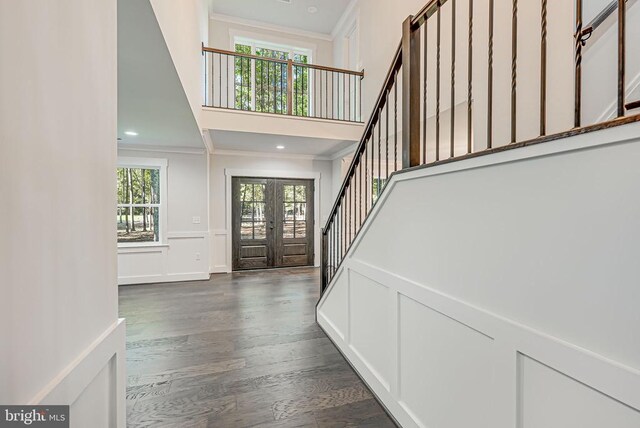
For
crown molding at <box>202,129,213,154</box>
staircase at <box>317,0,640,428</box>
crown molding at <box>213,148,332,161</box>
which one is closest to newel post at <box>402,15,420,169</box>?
staircase at <box>317,0,640,428</box>

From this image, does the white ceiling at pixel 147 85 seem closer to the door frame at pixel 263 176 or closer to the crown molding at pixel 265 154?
the crown molding at pixel 265 154

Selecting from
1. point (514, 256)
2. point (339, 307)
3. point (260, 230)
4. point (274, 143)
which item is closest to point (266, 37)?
point (274, 143)

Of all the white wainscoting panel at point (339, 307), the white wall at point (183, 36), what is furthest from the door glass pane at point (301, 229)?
the white wainscoting panel at point (339, 307)

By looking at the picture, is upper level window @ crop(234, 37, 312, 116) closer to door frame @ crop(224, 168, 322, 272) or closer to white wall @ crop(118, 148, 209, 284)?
door frame @ crop(224, 168, 322, 272)

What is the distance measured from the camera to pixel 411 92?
1.75m

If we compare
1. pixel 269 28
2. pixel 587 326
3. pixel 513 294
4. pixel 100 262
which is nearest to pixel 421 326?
pixel 513 294

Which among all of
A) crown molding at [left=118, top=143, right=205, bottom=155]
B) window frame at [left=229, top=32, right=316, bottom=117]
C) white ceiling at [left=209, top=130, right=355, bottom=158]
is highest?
window frame at [left=229, top=32, right=316, bottom=117]

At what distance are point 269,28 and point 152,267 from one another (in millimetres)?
5217

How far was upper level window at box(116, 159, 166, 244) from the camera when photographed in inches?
197

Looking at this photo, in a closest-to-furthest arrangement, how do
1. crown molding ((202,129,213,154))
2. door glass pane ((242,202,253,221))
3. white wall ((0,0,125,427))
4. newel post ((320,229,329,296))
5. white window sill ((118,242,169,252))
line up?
white wall ((0,0,125,427))
newel post ((320,229,329,296))
crown molding ((202,129,213,154))
white window sill ((118,242,169,252))
door glass pane ((242,202,253,221))

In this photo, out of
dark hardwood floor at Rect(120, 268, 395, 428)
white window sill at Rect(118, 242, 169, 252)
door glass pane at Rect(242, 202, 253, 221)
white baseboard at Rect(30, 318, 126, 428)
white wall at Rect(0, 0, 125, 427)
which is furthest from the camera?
door glass pane at Rect(242, 202, 253, 221)

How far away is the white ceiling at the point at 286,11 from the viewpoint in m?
5.37

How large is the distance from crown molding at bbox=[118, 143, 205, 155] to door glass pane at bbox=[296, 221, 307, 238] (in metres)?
2.45

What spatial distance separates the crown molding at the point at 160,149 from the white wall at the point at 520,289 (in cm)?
441
